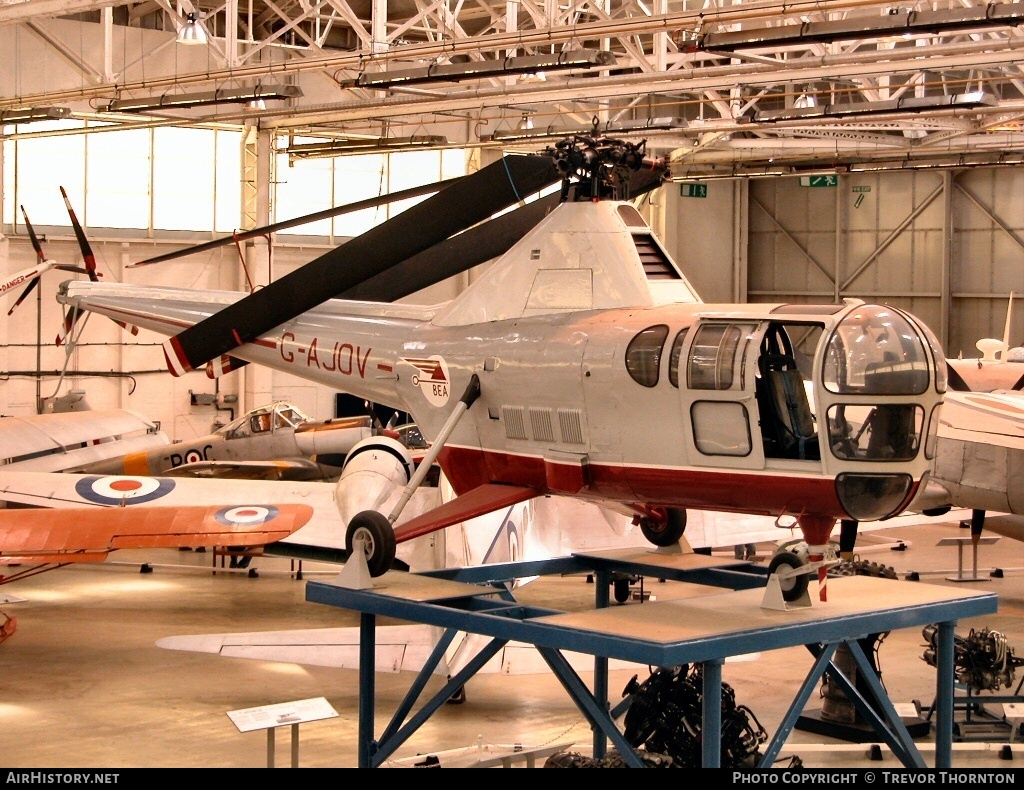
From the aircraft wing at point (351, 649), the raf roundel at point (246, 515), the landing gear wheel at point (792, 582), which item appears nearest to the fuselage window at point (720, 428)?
the landing gear wheel at point (792, 582)

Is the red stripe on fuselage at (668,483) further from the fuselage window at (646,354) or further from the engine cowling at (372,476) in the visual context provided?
the engine cowling at (372,476)

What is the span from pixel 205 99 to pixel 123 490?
22.6ft

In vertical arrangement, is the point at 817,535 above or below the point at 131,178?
below

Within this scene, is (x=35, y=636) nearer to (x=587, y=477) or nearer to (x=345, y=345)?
(x=345, y=345)

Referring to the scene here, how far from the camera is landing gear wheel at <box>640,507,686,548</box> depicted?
9109 mm

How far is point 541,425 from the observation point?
320 inches

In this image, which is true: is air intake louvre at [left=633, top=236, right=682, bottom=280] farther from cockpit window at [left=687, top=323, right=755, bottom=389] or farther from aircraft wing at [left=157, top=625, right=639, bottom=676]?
aircraft wing at [left=157, top=625, right=639, bottom=676]

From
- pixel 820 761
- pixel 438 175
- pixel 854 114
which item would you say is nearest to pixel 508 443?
pixel 820 761

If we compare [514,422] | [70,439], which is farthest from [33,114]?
[514,422]

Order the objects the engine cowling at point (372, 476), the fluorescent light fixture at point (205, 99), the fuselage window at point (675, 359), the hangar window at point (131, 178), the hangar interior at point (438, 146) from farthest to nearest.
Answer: the hangar window at point (131, 178) < the fluorescent light fixture at point (205, 99) < the hangar interior at point (438, 146) < the engine cowling at point (372, 476) < the fuselage window at point (675, 359)

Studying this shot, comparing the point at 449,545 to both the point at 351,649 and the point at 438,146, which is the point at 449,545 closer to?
the point at 351,649

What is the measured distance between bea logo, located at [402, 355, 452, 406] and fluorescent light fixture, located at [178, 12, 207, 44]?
36.8 ft

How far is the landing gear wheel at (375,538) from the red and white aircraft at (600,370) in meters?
0.01

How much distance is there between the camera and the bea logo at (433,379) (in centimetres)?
866
